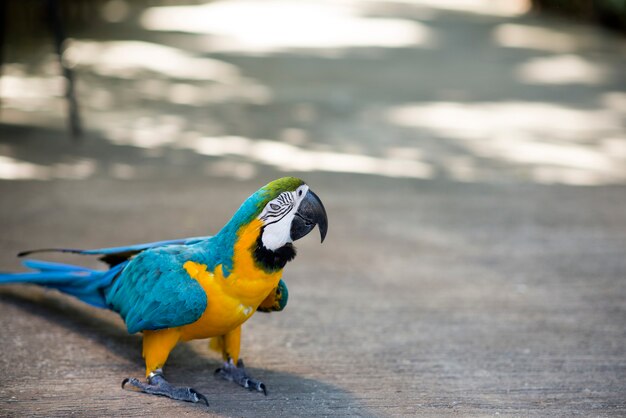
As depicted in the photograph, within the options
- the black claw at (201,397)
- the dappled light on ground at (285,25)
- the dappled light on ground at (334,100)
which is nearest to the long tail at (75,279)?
the black claw at (201,397)

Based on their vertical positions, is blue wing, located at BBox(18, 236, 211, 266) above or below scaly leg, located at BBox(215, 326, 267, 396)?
above

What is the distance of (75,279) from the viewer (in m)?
3.51

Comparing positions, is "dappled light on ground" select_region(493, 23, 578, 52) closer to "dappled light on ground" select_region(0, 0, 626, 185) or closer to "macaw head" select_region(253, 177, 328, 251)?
"dappled light on ground" select_region(0, 0, 626, 185)

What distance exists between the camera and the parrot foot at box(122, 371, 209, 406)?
3.08 metres

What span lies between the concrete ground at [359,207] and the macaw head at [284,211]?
67 centimetres

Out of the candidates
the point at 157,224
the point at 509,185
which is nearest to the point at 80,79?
the point at 157,224

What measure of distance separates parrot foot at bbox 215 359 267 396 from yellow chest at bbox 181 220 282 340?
30 cm

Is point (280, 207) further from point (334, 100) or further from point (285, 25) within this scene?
point (285, 25)

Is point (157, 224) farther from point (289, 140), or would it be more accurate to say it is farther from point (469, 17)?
point (469, 17)

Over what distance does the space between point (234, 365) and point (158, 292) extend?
497mm

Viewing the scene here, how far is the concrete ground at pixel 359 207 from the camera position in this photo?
3.37 metres

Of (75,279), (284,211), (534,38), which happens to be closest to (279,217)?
(284,211)

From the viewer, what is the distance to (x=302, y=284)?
4.39m

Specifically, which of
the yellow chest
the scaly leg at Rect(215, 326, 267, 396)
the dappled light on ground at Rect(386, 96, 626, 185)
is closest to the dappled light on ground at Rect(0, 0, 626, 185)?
the dappled light on ground at Rect(386, 96, 626, 185)
